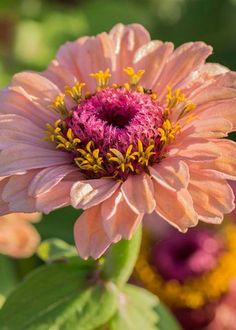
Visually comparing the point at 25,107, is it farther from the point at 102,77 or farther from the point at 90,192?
the point at 90,192

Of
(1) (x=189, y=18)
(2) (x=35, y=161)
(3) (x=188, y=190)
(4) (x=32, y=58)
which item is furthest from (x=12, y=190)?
(1) (x=189, y=18)

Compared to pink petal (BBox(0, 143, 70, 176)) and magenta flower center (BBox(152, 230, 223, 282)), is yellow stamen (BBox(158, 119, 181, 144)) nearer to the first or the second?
pink petal (BBox(0, 143, 70, 176))

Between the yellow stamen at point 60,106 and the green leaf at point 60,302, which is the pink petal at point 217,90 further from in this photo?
the green leaf at point 60,302

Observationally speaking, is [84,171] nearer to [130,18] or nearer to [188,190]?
[188,190]

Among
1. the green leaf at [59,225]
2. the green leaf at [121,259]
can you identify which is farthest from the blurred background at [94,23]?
the green leaf at [121,259]

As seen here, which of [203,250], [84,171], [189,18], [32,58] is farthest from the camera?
[189,18]

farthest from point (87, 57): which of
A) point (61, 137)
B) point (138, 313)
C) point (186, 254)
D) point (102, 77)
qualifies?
point (186, 254)
